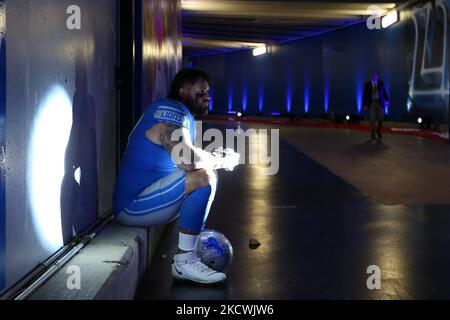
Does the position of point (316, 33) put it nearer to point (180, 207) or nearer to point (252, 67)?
point (252, 67)

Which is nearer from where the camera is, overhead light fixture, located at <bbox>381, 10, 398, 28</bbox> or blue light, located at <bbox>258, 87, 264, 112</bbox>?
overhead light fixture, located at <bbox>381, 10, 398, 28</bbox>

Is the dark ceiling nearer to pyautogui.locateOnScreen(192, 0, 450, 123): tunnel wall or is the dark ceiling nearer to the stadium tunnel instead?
pyautogui.locateOnScreen(192, 0, 450, 123): tunnel wall

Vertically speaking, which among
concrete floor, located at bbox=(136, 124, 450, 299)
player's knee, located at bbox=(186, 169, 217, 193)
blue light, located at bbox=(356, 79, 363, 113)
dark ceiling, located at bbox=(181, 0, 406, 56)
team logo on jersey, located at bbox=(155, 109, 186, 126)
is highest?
dark ceiling, located at bbox=(181, 0, 406, 56)

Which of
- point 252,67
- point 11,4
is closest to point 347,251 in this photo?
point 11,4

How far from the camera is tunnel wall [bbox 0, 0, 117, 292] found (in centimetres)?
258

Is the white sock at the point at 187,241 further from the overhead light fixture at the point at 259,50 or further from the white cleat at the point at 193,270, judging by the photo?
the overhead light fixture at the point at 259,50

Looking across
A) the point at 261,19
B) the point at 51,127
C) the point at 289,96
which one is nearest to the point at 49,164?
the point at 51,127

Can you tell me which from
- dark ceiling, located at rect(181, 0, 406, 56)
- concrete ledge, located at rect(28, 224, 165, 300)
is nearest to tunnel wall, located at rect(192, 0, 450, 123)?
dark ceiling, located at rect(181, 0, 406, 56)

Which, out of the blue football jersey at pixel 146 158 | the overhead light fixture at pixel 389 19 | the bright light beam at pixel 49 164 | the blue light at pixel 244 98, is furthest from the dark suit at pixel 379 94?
the blue light at pixel 244 98

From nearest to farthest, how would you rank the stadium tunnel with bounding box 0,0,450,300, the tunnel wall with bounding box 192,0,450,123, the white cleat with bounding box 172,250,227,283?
the stadium tunnel with bounding box 0,0,450,300
the white cleat with bounding box 172,250,227,283
the tunnel wall with bounding box 192,0,450,123

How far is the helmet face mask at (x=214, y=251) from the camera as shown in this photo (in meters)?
3.68

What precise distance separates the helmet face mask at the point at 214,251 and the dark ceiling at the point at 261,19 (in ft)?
54.8

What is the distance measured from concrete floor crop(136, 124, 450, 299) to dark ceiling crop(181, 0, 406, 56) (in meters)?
11.2
